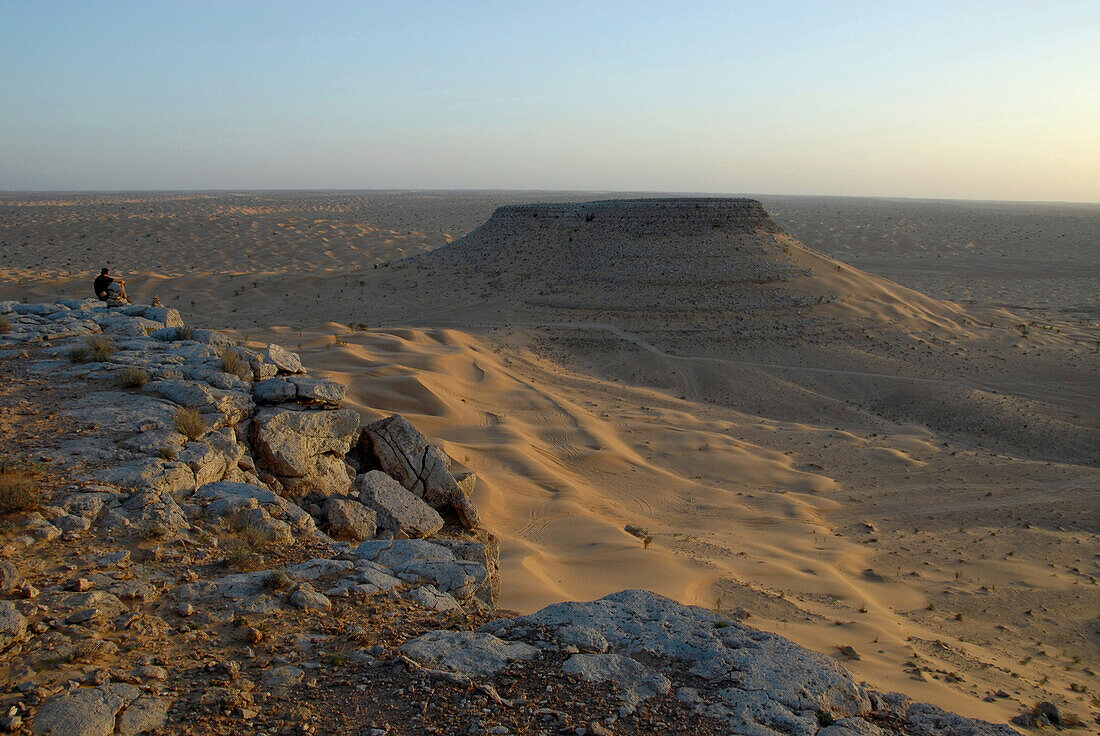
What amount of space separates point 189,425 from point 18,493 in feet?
4.91

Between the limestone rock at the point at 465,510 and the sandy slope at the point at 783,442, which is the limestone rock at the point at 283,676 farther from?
the limestone rock at the point at 465,510

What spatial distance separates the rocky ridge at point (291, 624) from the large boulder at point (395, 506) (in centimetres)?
2

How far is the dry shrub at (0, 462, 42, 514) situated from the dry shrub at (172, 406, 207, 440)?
1.27 metres

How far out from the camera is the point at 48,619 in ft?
11.2

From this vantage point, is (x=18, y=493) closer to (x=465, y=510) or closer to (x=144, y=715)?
(x=144, y=715)

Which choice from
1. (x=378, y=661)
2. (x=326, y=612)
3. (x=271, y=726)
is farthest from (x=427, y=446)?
(x=271, y=726)

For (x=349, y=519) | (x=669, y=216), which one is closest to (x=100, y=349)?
(x=349, y=519)

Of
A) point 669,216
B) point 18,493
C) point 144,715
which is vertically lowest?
point 144,715

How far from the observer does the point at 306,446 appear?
6262mm

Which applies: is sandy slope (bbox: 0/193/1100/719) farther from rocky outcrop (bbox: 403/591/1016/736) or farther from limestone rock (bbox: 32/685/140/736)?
limestone rock (bbox: 32/685/140/736)

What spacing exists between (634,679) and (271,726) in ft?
5.62

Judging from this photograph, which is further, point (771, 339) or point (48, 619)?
point (771, 339)

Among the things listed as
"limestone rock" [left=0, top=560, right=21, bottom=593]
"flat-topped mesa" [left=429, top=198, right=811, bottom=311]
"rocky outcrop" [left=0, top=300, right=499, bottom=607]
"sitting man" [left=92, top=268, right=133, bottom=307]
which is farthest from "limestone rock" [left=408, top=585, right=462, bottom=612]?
"flat-topped mesa" [left=429, top=198, right=811, bottom=311]

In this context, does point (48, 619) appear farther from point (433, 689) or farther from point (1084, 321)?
point (1084, 321)
